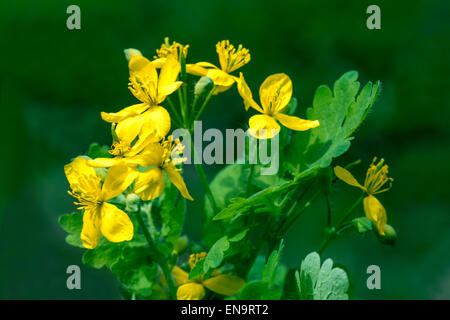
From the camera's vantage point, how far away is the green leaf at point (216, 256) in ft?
1.76

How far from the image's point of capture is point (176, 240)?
2.11 ft

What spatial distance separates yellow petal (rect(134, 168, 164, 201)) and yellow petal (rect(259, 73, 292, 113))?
0.15m

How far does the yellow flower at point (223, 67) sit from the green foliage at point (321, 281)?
0.72 feet

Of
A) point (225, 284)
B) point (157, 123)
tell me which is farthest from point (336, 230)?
point (157, 123)

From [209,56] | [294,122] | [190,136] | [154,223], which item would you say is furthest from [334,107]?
[209,56]

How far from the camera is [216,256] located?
21.5 inches

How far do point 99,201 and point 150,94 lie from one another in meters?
0.13

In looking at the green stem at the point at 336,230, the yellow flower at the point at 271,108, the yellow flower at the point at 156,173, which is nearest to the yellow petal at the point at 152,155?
the yellow flower at the point at 156,173

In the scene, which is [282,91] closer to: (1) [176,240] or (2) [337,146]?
(2) [337,146]

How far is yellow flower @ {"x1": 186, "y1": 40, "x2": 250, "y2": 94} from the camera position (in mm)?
613

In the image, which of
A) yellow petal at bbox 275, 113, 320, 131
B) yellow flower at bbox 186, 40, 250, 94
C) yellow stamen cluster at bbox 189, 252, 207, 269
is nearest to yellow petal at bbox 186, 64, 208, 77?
yellow flower at bbox 186, 40, 250, 94

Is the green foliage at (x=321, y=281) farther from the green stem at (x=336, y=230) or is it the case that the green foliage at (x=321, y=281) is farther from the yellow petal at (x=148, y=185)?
the yellow petal at (x=148, y=185)

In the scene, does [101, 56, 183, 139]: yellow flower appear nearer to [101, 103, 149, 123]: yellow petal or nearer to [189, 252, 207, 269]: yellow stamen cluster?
[101, 103, 149, 123]: yellow petal

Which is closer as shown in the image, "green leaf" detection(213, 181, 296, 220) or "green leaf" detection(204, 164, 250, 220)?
"green leaf" detection(213, 181, 296, 220)
